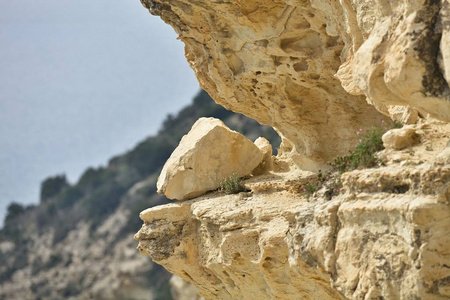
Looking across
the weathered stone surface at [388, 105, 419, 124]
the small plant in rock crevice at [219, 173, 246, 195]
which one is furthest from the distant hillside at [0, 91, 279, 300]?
the weathered stone surface at [388, 105, 419, 124]

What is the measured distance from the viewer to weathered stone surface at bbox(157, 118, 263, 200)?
20234 millimetres

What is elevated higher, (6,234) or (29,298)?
(6,234)

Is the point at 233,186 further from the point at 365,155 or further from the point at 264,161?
the point at 365,155

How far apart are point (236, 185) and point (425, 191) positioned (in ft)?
24.4

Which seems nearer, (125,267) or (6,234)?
(125,267)

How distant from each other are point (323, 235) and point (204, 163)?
6.45 metres

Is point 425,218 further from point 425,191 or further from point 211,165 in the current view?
point 211,165

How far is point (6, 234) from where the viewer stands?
81.3 meters

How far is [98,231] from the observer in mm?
73875

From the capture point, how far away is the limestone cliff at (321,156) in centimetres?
1254

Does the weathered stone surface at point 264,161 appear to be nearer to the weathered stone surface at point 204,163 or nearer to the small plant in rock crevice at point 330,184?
the weathered stone surface at point 204,163

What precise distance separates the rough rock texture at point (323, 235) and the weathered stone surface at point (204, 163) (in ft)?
1.59

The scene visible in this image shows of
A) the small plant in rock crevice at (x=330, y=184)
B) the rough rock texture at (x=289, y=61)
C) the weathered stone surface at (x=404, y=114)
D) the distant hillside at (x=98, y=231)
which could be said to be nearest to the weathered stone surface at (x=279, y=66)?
the rough rock texture at (x=289, y=61)

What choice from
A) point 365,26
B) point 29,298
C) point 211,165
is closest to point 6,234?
point 29,298
